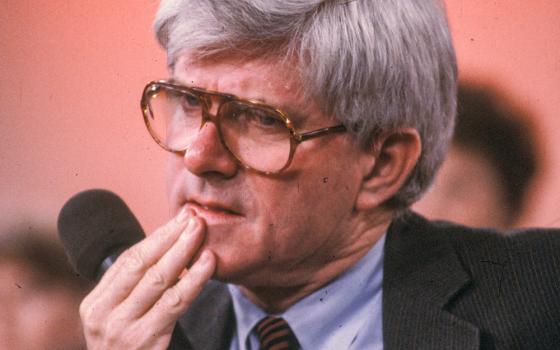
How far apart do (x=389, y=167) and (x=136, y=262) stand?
489 mm

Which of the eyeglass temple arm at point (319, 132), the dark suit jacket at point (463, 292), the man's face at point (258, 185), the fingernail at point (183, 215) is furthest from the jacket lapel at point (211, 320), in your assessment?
the eyeglass temple arm at point (319, 132)

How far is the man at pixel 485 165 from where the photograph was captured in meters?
1.14

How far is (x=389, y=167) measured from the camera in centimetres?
108

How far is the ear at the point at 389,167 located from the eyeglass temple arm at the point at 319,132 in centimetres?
11

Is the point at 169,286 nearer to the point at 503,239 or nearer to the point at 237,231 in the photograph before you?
the point at 237,231

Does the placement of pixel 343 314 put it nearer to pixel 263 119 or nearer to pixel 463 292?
pixel 463 292

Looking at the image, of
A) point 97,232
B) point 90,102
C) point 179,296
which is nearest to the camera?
point 179,296

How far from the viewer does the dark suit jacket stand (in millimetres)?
1005

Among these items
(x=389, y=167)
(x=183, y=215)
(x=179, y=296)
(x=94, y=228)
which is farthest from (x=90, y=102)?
(x=389, y=167)

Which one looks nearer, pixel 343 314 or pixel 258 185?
pixel 258 185

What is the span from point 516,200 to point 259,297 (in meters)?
0.56

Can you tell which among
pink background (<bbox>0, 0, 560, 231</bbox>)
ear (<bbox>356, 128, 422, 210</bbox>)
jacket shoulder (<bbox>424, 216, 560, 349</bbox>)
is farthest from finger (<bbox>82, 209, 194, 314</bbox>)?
jacket shoulder (<bbox>424, 216, 560, 349</bbox>)

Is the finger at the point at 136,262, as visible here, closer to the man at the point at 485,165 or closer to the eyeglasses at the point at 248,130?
the eyeglasses at the point at 248,130

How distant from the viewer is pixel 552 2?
3.28 ft
